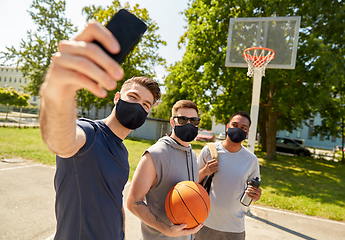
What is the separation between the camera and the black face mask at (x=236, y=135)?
3.44 metres

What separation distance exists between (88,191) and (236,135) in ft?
8.39

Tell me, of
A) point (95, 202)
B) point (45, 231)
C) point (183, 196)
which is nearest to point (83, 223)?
point (95, 202)

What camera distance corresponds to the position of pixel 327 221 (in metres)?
6.22

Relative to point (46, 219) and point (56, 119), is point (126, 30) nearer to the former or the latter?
point (56, 119)

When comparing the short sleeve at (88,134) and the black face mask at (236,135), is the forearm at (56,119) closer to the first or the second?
the short sleeve at (88,134)

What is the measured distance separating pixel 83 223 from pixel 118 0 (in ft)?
86.0

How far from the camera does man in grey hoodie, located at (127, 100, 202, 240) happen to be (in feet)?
6.52

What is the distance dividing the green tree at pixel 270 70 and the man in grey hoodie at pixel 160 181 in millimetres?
10927

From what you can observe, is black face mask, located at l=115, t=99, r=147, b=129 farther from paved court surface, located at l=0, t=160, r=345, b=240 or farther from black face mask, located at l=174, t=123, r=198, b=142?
paved court surface, located at l=0, t=160, r=345, b=240

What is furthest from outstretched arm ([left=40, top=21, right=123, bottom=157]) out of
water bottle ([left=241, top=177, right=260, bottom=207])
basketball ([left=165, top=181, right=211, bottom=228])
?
water bottle ([left=241, top=177, right=260, bottom=207])

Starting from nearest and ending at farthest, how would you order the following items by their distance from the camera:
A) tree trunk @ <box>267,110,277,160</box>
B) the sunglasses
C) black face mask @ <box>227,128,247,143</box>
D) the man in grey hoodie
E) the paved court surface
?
the man in grey hoodie, the sunglasses, black face mask @ <box>227,128,247,143</box>, the paved court surface, tree trunk @ <box>267,110,277,160</box>

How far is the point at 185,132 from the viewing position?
269 centimetres

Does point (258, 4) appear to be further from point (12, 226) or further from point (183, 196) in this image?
point (12, 226)

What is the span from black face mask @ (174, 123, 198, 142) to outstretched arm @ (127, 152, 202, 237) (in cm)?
60
